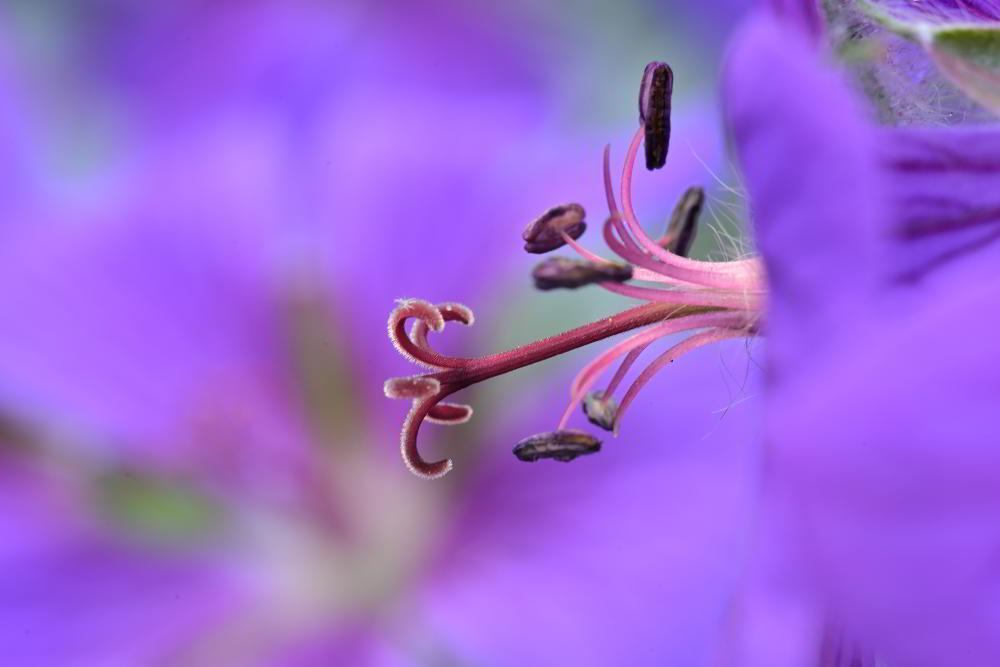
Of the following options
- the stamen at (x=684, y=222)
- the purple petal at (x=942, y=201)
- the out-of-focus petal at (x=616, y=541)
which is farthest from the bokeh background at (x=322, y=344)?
the purple petal at (x=942, y=201)

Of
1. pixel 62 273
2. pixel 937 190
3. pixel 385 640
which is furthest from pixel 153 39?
pixel 937 190

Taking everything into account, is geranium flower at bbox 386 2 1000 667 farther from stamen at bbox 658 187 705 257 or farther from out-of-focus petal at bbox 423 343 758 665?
out-of-focus petal at bbox 423 343 758 665

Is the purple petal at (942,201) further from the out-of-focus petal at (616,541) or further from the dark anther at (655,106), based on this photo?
the out-of-focus petal at (616,541)

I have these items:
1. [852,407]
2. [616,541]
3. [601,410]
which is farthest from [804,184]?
[616,541]

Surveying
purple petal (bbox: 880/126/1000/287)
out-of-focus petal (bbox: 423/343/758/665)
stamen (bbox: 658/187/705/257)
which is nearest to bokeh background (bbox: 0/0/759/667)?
out-of-focus petal (bbox: 423/343/758/665)

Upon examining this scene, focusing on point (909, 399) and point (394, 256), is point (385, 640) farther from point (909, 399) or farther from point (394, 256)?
point (909, 399)

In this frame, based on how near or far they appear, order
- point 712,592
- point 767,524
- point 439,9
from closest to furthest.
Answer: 1. point 767,524
2. point 712,592
3. point 439,9

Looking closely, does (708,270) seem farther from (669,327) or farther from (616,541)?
(616,541)
